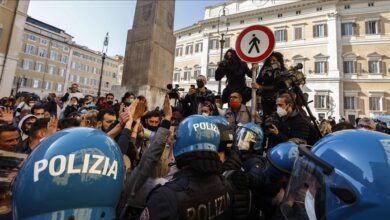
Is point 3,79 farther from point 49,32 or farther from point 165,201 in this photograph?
point 49,32

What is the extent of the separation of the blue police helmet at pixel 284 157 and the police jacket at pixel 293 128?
134 centimetres

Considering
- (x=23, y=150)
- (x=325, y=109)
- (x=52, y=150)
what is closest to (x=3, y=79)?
(x=23, y=150)

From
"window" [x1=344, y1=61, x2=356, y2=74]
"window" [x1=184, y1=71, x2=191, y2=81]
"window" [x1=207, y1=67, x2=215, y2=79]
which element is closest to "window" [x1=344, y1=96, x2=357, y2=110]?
"window" [x1=344, y1=61, x2=356, y2=74]

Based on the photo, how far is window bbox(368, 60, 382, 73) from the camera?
29.7 meters

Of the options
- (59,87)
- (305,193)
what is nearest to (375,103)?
(305,193)

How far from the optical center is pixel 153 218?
1.29 m

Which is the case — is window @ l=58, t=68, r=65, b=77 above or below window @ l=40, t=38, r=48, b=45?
below

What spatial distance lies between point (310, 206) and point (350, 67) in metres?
35.5

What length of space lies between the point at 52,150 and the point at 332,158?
49.5 inches

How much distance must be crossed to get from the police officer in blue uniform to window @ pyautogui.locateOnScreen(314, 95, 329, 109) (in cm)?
3261

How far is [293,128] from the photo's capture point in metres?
3.11

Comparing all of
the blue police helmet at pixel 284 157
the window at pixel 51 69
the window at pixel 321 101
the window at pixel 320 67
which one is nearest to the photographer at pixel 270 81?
the blue police helmet at pixel 284 157

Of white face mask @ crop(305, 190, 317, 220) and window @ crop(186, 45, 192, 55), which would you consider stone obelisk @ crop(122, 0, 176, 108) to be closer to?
white face mask @ crop(305, 190, 317, 220)

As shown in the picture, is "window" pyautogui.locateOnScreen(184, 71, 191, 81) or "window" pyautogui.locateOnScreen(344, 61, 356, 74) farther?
"window" pyautogui.locateOnScreen(184, 71, 191, 81)
